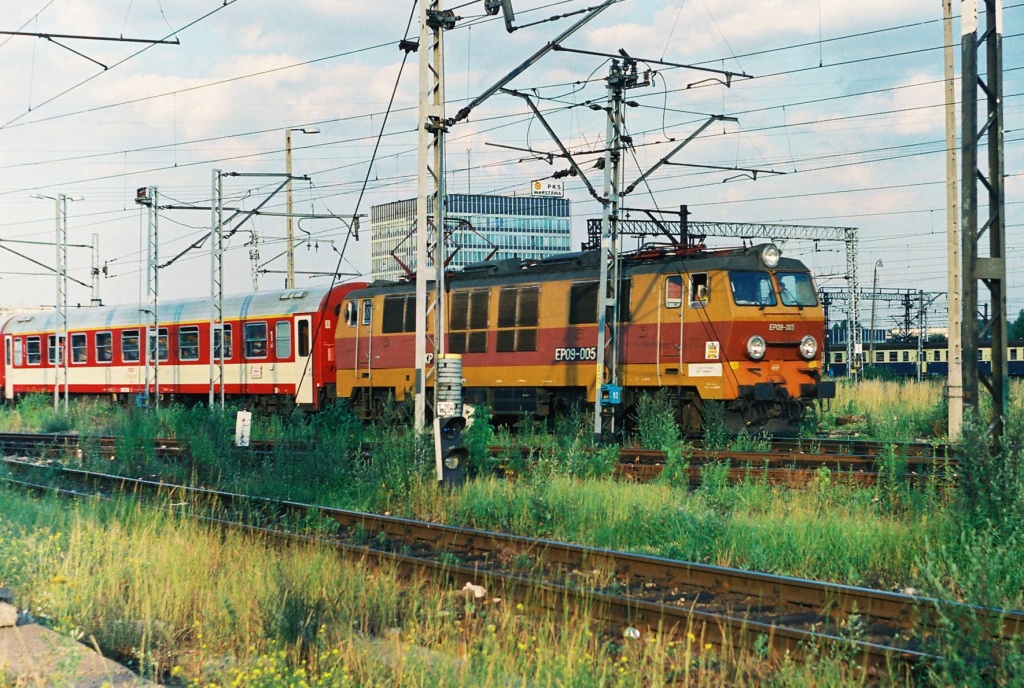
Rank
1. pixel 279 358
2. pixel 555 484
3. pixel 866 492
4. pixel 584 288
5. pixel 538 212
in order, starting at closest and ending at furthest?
pixel 866 492 → pixel 555 484 → pixel 584 288 → pixel 279 358 → pixel 538 212

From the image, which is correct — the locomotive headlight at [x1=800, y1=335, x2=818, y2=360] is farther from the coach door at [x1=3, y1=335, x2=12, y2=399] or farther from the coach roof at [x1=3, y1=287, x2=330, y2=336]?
the coach door at [x1=3, y1=335, x2=12, y2=399]

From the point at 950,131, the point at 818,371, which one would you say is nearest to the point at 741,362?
the point at 818,371

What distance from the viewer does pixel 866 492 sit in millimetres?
12070

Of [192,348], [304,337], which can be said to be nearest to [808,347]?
[304,337]

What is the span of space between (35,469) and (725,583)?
14.0m

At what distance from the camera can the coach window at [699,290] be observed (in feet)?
62.0

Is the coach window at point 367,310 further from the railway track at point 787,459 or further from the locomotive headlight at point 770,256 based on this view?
the locomotive headlight at point 770,256

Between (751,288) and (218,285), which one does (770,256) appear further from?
(218,285)

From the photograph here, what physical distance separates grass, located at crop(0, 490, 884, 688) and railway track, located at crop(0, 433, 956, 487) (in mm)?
5762

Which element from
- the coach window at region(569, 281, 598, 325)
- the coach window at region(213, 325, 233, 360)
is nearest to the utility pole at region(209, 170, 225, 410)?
the coach window at region(213, 325, 233, 360)

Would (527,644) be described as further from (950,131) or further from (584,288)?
(950,131)

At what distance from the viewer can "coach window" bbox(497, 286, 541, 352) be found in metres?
21.2

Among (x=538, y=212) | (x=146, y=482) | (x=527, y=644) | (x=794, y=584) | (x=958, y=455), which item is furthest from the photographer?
(x=538, y=212)

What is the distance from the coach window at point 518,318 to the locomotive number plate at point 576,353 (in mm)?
620
